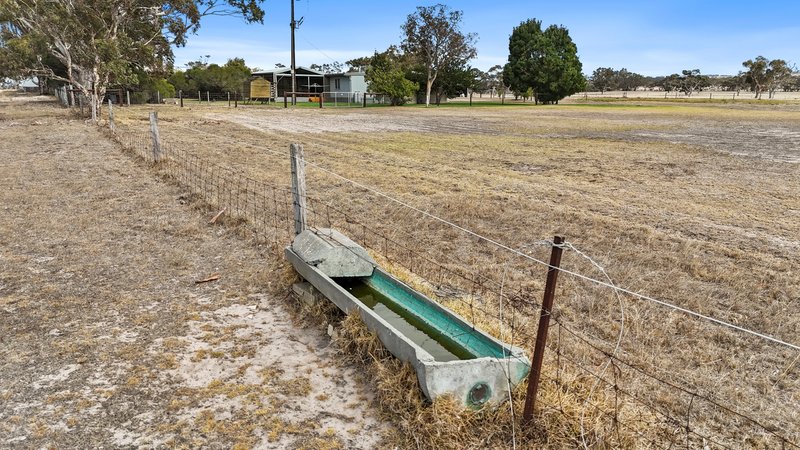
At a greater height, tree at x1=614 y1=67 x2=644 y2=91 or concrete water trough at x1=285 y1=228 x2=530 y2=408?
tree at x1=614 y1=67 x2=644 y2=91

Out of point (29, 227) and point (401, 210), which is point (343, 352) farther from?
point (29, 227)

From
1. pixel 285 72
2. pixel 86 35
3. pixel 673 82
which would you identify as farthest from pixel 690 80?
pixel 86 35

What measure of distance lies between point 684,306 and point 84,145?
16.0 m

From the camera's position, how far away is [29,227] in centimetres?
729

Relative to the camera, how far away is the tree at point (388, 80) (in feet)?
167

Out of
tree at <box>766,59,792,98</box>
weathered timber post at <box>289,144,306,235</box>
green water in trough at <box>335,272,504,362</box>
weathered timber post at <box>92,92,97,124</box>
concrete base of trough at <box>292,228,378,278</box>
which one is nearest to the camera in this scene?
green water in trough at <box>335,272,504,362</box>

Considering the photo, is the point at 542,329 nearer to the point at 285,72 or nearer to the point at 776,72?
the point at 285,72

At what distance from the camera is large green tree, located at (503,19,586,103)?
60406 mm

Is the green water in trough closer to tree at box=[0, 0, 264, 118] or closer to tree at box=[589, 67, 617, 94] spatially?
tree at box=[0, 0, 264, 118]

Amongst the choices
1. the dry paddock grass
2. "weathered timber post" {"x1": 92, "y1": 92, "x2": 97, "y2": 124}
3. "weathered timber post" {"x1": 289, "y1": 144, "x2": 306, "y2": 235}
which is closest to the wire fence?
the dry paddock grass

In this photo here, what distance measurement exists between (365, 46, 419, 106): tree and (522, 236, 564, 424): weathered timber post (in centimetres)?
4998

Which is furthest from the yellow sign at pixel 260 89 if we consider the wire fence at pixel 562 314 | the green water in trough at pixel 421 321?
the green water in trough at pixel 421 321

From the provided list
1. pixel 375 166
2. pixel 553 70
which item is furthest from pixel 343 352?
pixel 553 70

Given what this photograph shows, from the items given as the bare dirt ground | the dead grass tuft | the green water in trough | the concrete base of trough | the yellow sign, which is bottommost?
the bare dirt ground
